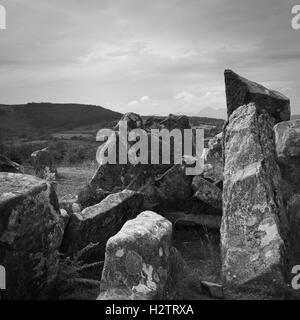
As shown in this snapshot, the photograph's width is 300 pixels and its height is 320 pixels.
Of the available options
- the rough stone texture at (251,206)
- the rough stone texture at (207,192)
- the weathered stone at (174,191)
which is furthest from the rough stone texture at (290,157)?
the weathered stone at (174,191)

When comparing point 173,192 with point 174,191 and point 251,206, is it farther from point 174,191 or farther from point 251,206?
point 251,206

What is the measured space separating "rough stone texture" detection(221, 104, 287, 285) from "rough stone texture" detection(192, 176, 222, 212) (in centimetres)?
187

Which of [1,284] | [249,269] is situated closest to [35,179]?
[1,284]

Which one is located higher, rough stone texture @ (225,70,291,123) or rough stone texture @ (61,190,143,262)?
rough stone texture @ (225,70,291,123)

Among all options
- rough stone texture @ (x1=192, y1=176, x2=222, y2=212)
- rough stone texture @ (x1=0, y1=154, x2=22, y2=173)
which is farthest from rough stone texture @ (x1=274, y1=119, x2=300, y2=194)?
rough stone texture @ (x1=0, y1=154, x2=22, y2=173)

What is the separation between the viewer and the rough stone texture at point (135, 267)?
683 cm

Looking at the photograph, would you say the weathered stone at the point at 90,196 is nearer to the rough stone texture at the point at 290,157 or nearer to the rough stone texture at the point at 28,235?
the rough stone texture at the point at 28,235

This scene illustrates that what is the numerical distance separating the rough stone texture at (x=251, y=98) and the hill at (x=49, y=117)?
76.8 m

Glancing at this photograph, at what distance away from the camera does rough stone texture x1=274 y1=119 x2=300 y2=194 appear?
10297mm

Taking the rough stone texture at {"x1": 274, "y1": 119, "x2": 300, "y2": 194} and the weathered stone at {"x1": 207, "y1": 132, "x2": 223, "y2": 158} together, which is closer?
the rough stone texture at {"x1": 274, "y1": 119, "x2": 300, "y2": 194}

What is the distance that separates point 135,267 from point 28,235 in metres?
1.63

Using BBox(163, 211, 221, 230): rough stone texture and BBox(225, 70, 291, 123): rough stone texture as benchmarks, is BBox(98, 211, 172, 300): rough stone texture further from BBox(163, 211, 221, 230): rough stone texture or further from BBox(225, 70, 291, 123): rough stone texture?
BBox(225, 70, 291, 123): rough stone texture

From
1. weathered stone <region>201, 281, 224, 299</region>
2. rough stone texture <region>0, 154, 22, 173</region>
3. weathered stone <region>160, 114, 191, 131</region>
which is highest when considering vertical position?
weathered stone <region>160, 114, 191, 131</region>

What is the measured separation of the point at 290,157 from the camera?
34.0ft
